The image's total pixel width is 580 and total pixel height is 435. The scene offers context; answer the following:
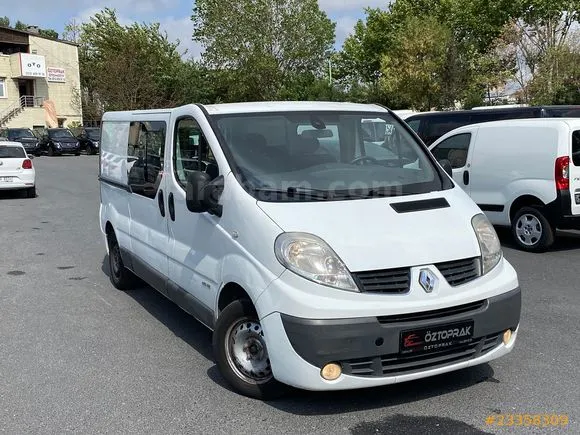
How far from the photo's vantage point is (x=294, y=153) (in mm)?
4527

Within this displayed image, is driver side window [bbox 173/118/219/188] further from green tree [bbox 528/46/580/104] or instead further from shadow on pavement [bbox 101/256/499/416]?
green tree [bbox 528/46/580/104]

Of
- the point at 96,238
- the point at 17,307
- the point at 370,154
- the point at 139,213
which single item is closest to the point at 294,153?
the point at 370,154

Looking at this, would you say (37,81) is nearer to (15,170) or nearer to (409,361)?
(15,170)

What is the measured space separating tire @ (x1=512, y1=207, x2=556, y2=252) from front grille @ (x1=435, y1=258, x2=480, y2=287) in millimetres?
4991

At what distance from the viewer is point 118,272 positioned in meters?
6.84

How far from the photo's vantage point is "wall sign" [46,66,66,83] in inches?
2127

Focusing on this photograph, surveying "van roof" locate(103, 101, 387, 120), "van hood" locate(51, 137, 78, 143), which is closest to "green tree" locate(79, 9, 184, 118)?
"van hood" locate(51, 137, 78, 143)

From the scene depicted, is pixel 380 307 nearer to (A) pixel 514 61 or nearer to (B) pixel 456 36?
(A) pixel 514 61

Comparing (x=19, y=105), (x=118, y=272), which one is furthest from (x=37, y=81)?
(x=118, y=272)

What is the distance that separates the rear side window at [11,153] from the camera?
16000 millimetres

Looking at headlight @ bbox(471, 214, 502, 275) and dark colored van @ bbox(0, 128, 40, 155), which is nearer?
headlight @ bbox(471, 214, 502, 275)

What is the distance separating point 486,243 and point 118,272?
4201 millimetres

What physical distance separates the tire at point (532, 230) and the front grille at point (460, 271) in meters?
4.99

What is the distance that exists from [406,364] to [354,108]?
2.27m
